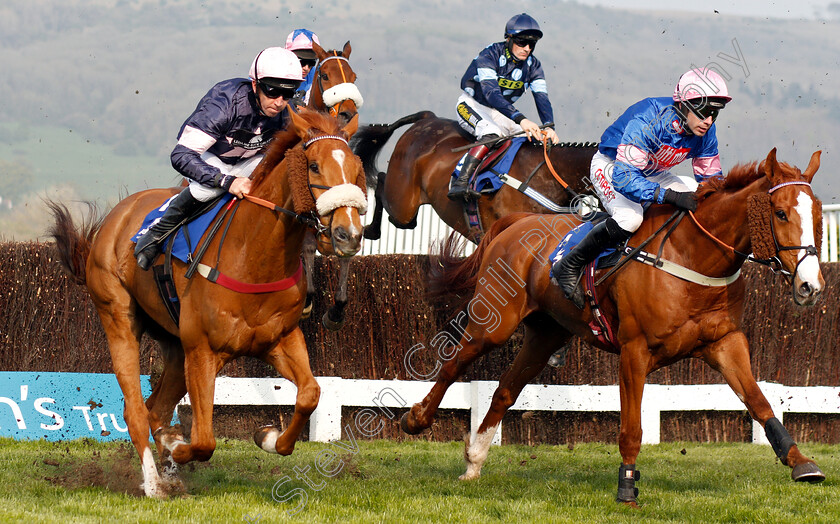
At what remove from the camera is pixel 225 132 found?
17.3 feet

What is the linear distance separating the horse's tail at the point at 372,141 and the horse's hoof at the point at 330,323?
6.58 ft

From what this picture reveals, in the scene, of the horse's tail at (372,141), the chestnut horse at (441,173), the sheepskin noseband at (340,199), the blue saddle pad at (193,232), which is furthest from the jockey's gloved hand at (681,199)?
the horse's tail at (372,141)

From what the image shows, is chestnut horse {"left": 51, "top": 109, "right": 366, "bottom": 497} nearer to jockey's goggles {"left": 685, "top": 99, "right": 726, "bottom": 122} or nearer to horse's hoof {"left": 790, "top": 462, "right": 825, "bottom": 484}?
jockey's goggles {"left": 685, "top": 99, "right": 726, "bottom": 122}

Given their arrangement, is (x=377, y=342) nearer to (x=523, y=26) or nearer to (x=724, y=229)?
(x=523, y=26)

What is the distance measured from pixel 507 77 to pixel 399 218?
5.67ft

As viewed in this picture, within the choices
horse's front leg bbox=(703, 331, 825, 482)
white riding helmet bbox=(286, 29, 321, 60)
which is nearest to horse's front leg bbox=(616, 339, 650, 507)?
horse's front leg bbox=(703, 331, 825, 482)

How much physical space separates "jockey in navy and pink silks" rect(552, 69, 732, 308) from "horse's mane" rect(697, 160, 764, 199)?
9 cm

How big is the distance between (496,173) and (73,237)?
10.8ft

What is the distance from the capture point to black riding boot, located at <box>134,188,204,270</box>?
5207 mm

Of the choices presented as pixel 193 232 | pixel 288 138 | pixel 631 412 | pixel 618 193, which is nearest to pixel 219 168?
pixel 193 232

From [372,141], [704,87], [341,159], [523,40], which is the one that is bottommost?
[341,159]

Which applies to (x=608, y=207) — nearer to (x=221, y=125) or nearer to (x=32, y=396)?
(x=221, y=125)

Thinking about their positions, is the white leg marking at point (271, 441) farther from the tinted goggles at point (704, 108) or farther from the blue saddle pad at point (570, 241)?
the tinted goggles at point (704, 108)

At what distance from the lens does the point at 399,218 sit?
897 cm
